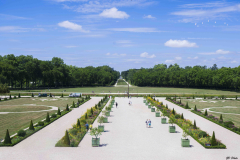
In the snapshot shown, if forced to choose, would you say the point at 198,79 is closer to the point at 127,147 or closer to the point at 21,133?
the point at 127,147

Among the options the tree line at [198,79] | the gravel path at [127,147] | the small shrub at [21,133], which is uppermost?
the tree line at [198,79]

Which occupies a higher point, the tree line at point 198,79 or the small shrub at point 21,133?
the tree line at point 198,79

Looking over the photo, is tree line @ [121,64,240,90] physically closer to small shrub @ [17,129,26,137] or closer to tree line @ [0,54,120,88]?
tree line @ [0,54,120,88]

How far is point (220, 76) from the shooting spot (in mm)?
125438

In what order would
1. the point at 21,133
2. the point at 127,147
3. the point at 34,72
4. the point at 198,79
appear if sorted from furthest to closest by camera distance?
the point at 198,79 → the point at 34,72 → the point at 21,133 → the point at 127,147

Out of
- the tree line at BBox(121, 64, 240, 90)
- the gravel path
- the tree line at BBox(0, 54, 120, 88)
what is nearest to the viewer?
the gravel path

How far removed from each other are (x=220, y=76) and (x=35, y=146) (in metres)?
122

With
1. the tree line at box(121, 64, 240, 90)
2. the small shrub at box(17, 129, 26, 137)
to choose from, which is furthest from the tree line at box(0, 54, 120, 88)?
the small shrub at box(17, 129, 26, 137)

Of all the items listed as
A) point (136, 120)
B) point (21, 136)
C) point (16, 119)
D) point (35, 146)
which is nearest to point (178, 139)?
point (136, 120)

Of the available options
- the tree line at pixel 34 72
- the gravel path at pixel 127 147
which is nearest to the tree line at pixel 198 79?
the tree line at pixel 34 72

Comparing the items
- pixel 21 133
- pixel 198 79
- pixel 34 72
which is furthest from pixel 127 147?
pixel 198 79

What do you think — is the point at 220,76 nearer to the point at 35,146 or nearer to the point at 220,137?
the point at 220,137

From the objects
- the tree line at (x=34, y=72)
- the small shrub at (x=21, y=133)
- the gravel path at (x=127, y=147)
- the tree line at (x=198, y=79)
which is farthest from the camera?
the tree line at (x=198, y=79)

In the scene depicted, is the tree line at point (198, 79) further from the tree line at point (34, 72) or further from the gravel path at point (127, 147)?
the gravel path at point (127, 147)
